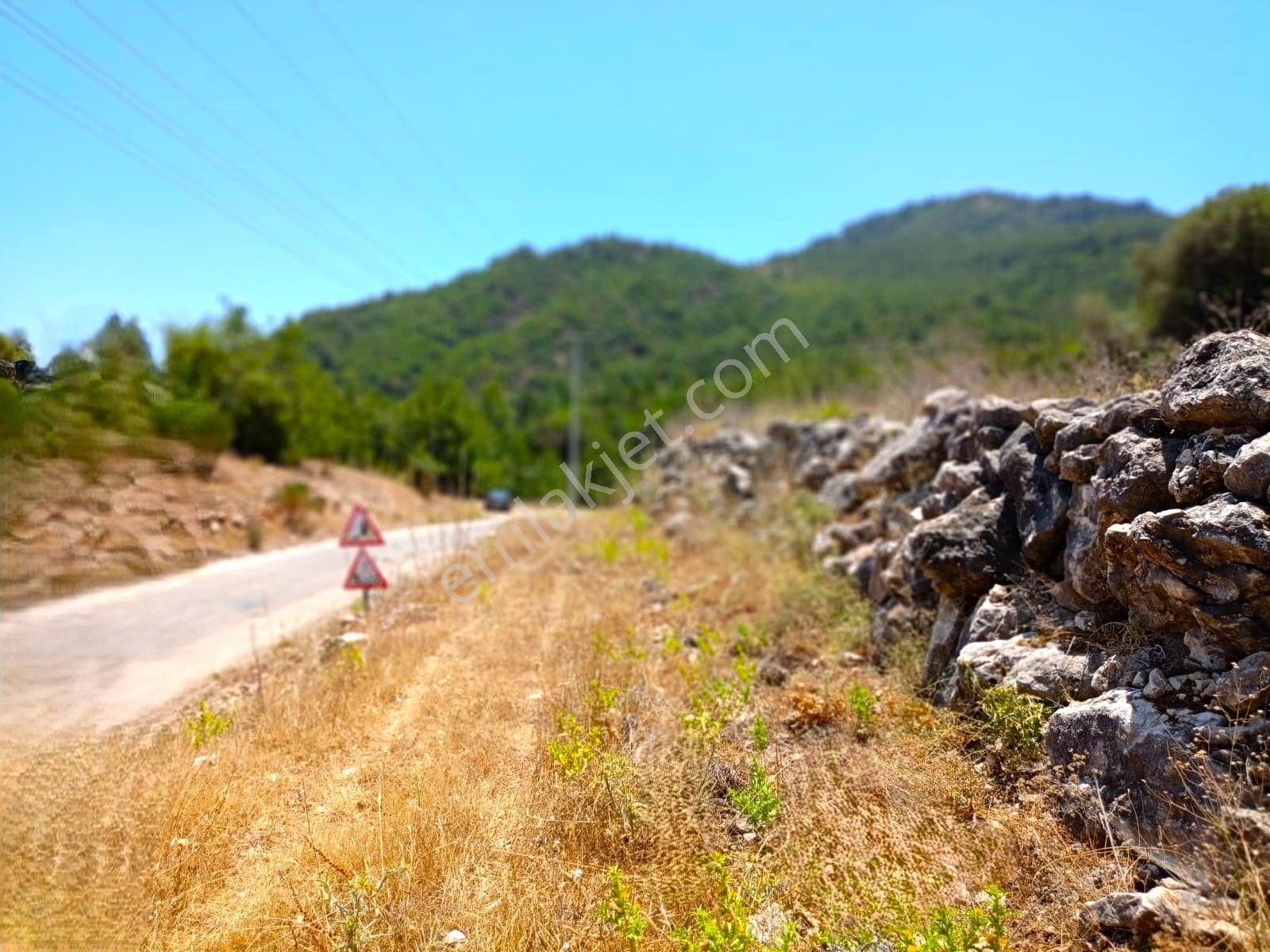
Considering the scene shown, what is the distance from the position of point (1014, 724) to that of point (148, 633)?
24.0ft

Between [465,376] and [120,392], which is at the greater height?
[465,376]

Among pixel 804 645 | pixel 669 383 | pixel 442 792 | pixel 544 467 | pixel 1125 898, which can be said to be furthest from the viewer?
pixel 669 383

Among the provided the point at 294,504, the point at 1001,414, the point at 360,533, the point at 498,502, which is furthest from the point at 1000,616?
the point at 498,502

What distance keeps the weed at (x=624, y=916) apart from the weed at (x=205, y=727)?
9.30ft

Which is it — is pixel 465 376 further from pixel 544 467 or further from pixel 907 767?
pixel 907 767

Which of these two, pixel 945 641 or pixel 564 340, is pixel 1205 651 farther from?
pixel 564 340

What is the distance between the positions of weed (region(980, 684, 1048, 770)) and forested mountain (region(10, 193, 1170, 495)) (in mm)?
4408

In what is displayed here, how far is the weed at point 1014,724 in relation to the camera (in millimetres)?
3264

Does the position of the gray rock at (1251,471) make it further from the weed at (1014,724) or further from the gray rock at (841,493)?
the gray rock at (841,493)

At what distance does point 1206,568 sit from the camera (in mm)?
2891

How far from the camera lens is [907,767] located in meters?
3.45

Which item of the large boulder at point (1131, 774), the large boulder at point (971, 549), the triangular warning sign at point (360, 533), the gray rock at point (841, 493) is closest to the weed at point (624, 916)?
the large boulder at point (1131, 774)

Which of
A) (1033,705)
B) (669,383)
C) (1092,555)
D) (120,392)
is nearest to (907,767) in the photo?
(1033,705)

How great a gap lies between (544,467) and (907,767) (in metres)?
36.0
